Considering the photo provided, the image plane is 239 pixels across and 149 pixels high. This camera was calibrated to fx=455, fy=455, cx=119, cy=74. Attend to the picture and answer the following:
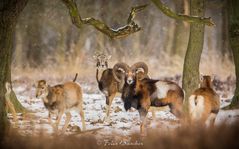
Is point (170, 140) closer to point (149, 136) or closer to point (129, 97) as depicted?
point (149, 136)

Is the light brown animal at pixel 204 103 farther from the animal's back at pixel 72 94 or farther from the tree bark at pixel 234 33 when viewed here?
the animal's back at pixel 72 94

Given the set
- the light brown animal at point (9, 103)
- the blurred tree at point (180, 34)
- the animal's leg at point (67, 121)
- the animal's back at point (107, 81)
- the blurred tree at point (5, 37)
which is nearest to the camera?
the blurred tree at point (5, 37)

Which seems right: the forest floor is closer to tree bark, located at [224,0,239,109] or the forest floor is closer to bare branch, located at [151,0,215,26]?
tree bark, located at [224,0,239,109]

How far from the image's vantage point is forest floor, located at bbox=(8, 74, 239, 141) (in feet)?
14.5

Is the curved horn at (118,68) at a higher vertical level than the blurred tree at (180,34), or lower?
lower

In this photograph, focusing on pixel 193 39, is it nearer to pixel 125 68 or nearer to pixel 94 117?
pixel 125 68

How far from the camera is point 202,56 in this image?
4695 millimetres

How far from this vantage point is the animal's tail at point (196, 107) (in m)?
4.46

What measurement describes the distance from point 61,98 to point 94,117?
1.27ft

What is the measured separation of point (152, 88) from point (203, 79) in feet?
1.74

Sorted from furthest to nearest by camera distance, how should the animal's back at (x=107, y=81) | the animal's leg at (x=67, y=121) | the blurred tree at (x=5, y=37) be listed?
the animal's back at (x=107, y=81), the animal's leg at (x=67, y=121), the blurred tree at (x=5, y=37)

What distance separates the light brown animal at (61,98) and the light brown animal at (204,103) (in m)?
1.10

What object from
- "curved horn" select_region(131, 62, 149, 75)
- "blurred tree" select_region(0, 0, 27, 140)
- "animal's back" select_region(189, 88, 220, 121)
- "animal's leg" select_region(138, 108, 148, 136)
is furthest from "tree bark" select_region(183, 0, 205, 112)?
"blurred tree" select_region(0, 0, 27, 140)

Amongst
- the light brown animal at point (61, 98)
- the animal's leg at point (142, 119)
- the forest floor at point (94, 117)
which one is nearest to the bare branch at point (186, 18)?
the forest floor at point (94, 117)
